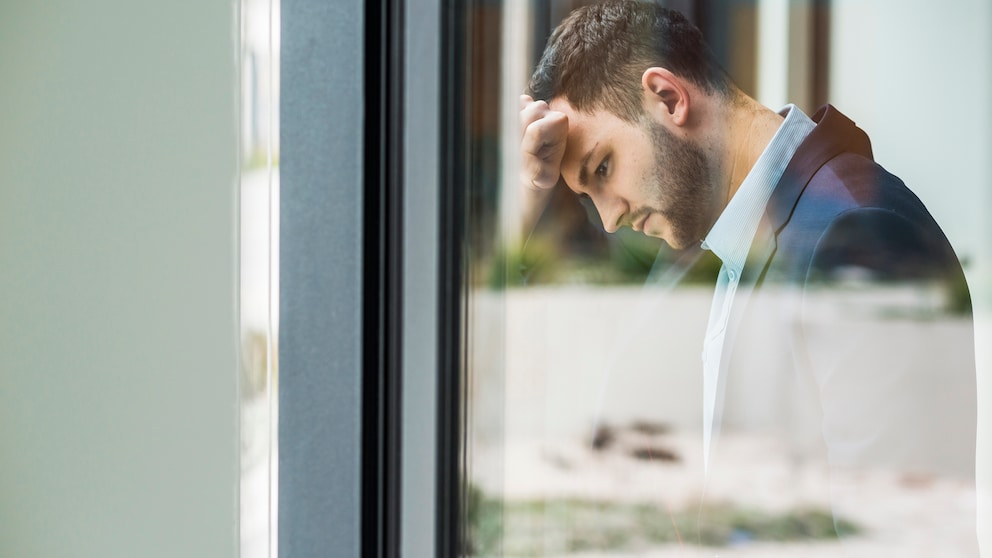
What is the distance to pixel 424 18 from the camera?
77 centimetres

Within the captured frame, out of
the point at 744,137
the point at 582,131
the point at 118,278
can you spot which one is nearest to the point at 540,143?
the point at 582,131

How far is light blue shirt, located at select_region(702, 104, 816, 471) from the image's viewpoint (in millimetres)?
620

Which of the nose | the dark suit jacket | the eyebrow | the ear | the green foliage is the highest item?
the ear

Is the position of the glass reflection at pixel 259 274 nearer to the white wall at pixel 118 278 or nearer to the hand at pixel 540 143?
the white wall at pixel 118 278

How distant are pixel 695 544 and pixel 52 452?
2.40ft

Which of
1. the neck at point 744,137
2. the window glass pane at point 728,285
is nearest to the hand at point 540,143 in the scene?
the window glass pane at point 728,285

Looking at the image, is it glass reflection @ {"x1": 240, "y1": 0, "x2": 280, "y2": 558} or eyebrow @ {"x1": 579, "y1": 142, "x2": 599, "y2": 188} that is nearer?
eyebrow @ {"x1": 579, "y1": 142, "x2": 599, "y2": 188}

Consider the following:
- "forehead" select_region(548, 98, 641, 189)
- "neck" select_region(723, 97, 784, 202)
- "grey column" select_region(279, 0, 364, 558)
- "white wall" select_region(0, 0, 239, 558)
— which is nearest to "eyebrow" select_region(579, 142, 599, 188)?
"forehead" select_region(548, 98, 641, 189)

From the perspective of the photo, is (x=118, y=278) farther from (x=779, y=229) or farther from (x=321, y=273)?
(x=779, y=229)

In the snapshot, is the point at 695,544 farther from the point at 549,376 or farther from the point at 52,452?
the point at 52,452

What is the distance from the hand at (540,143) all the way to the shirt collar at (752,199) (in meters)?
0.15

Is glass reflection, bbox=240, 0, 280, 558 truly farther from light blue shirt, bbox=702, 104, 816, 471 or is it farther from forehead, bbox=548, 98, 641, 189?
light blue shirt, bbox=702, 104, 816, 471

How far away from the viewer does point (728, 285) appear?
0.64 m

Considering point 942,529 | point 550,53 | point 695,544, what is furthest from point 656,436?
point 550,53
